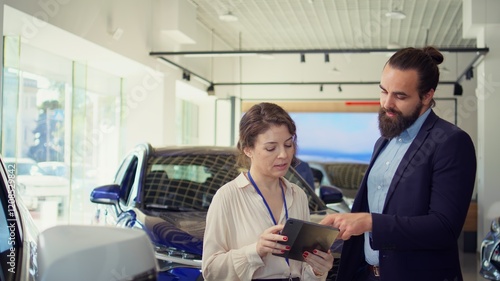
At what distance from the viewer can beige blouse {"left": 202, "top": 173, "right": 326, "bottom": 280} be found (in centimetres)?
226

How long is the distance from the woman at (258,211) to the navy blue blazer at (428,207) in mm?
237

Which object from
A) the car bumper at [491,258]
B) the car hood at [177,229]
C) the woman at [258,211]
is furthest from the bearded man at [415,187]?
the car bumper at [491,258]

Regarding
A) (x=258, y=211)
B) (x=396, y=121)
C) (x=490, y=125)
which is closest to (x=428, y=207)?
(x=396, y=121)

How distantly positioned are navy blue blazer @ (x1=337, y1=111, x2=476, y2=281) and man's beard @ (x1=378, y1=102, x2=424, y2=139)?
50 millimetres

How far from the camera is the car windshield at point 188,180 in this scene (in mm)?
4547

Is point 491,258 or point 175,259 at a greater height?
point 175,259

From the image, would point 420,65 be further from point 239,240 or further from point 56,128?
point 56,128

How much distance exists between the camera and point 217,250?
229 cm

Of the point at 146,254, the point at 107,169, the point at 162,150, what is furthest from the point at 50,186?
the point at 146,254

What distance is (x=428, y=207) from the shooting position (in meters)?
2.24

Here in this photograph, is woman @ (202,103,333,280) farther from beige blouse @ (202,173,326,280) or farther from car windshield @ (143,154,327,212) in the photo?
car windshield @ (143,154,327,212)

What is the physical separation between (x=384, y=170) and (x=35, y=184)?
28.8ft

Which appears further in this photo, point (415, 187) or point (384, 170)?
point (384, 170)

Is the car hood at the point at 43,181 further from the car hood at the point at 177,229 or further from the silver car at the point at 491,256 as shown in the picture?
the silver car at the point at 491,256
